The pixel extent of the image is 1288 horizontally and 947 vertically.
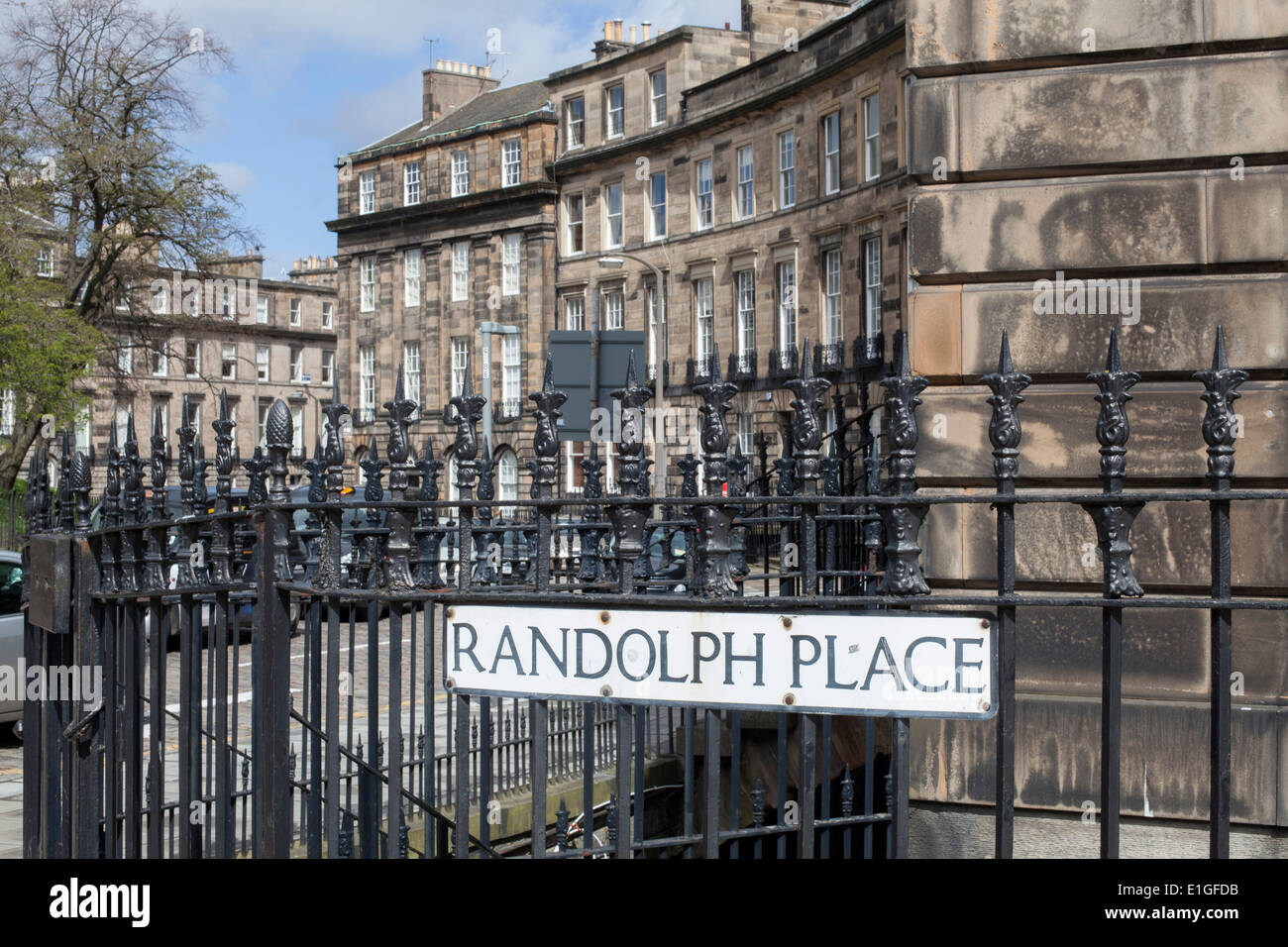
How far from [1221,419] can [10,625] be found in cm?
1101

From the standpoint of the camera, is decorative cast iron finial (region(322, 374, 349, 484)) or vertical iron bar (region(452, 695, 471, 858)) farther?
decorative cast iron finial (region(322, 374, 349, 484))

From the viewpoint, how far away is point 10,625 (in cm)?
1209

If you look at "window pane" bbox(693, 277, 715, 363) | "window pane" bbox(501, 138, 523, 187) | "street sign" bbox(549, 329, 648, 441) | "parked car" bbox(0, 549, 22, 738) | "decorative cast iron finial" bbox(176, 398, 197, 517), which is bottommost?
"parked car" bbox(0, 549, 22, 738)

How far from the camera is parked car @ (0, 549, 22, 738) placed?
11.9 meters

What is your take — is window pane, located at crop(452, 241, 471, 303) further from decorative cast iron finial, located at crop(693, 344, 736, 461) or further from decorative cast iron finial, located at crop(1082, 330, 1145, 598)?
decorative cast iron finial, located at crop(1082, 330, 1145, 598)

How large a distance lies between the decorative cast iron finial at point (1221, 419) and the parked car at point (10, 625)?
403 inches

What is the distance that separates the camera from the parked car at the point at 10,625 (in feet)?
39.0

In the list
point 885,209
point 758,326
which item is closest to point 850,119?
point 885,209

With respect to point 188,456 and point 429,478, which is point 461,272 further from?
point 188,456

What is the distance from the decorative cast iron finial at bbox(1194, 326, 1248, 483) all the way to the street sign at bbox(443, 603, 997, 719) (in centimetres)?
67

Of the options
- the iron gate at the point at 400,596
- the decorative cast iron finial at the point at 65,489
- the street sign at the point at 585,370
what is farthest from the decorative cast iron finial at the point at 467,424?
the street sign at the point at 585,370

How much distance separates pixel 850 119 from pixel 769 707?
35.0m

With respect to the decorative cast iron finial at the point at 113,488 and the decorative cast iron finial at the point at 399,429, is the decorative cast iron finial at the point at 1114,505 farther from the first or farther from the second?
the decorative cast iron finial at the point at 113,488

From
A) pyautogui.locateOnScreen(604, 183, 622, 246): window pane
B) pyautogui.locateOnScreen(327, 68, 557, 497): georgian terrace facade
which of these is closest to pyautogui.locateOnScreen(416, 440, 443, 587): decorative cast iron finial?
pyautogui.locateOnScreen(327, 68, 557, 497): georgian terrace facade
